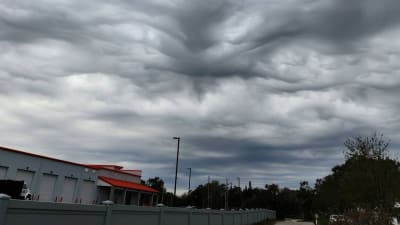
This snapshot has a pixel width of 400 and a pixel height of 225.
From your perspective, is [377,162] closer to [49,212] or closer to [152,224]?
[152,224]

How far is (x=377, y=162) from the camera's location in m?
25.2

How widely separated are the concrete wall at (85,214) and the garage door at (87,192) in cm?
2963

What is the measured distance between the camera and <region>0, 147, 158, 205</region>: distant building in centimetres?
3388

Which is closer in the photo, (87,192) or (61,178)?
(61,178)

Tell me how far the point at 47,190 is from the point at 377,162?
31064 millimetres

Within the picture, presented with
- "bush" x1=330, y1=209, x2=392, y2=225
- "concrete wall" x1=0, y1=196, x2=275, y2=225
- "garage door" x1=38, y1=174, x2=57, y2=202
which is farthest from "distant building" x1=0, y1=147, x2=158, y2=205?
"bush" x1=330, y1=209, x2=392, y2=225

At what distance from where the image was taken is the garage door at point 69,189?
4059 cm

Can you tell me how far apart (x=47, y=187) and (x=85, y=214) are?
31508 millimetres

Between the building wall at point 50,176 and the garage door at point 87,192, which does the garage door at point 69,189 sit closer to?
the building wall at point 50,176

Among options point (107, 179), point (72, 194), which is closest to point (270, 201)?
point (107, 179)

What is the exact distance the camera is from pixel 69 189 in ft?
137

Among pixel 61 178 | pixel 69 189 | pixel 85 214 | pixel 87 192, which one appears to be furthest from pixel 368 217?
pixel 87 192

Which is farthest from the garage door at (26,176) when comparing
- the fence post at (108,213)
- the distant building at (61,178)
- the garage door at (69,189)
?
the fence post at (108,213)

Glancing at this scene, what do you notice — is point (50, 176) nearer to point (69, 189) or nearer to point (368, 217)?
point (69, 189)
